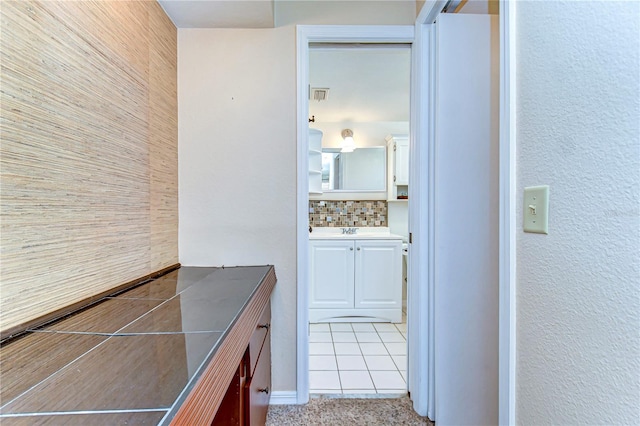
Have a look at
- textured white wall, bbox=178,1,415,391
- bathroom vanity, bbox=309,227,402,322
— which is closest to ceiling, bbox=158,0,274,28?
textured white wall, bbox=178,1,415,391

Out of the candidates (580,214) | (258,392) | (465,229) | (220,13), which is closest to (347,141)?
(220,13)

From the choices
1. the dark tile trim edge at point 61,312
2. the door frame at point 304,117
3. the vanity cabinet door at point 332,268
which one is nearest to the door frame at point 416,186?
the door frame at point 304,117

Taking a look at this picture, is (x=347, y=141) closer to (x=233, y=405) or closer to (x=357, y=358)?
(x=357, y=358)

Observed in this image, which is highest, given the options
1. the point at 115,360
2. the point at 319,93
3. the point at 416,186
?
the point at 319,93

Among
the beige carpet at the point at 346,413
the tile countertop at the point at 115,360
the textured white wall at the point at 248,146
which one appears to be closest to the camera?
the tile countertop at the point at 115,360

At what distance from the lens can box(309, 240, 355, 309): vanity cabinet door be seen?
9.36 feet

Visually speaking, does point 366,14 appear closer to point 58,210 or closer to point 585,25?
point 585,25

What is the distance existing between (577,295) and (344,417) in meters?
1.38

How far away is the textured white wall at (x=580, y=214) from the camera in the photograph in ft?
1.63

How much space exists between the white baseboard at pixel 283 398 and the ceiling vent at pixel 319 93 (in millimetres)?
2470

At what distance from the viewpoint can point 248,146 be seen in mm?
1614

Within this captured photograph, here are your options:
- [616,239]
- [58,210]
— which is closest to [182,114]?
[58,210]

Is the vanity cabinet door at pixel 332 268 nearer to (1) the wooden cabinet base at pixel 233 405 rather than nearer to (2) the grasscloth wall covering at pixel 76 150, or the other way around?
(2) the grasscloth wall covering at pixel 76 150

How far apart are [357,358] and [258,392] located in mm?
1215
